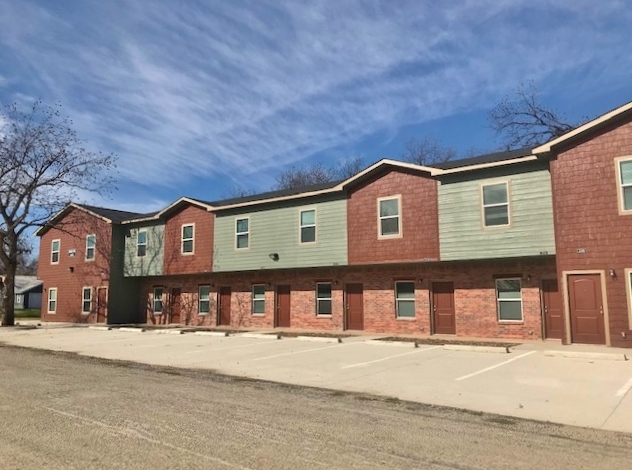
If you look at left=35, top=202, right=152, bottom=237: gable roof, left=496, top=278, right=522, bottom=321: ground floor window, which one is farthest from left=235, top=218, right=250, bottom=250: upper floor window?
left=496, top=278, right=522, bottom=321: ground floor window

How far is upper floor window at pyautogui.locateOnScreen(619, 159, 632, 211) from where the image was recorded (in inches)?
555

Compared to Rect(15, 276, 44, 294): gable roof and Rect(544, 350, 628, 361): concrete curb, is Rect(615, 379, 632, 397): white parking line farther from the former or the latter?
Rect(15, 276, 44, 294): gable roof

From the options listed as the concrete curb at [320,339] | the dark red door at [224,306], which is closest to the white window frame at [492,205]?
the concrete curb at [320,339]

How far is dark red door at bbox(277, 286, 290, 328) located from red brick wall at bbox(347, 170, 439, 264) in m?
4.54

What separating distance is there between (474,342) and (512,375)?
241 inches

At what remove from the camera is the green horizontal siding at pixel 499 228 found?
15836mm

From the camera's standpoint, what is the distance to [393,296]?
65.0 ft

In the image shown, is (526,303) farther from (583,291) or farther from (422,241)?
(422,241)

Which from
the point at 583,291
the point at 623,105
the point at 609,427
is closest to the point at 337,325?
the point at 583,291

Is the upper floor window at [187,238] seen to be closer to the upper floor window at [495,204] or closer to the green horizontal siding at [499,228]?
the green horizontal siding at [499,228]

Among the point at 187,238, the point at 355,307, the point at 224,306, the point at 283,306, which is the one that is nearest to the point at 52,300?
the point at 187,238

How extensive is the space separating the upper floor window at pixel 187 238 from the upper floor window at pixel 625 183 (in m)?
19.6

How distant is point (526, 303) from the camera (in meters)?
16.9

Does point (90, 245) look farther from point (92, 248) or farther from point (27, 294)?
point (27, 294)
